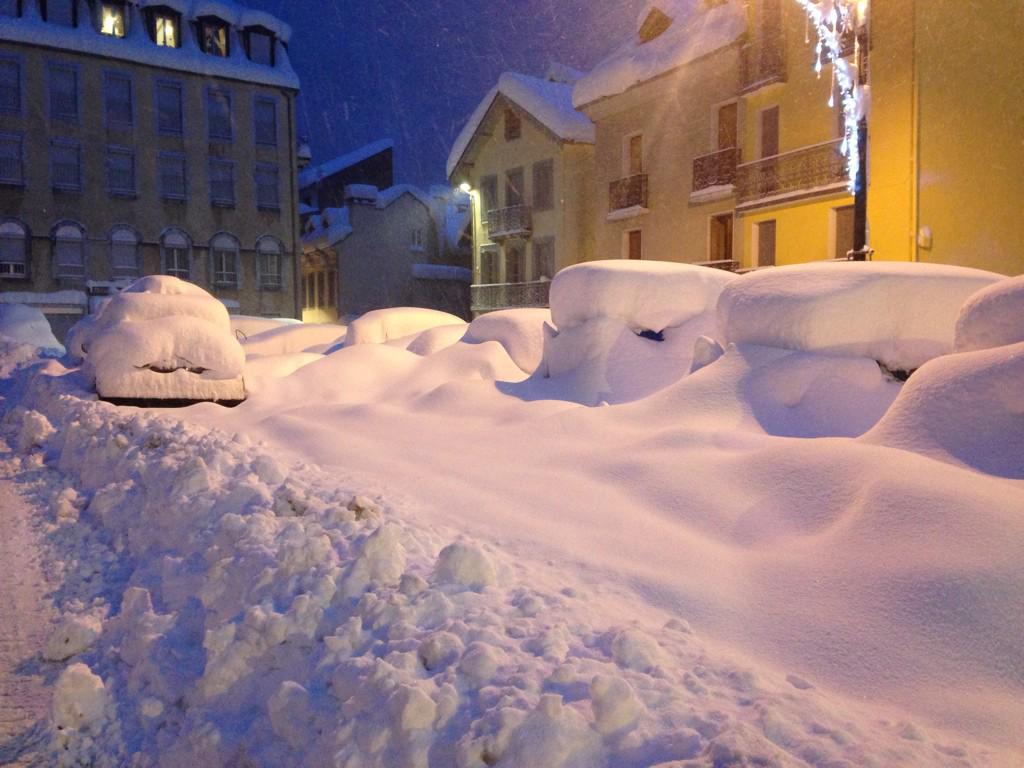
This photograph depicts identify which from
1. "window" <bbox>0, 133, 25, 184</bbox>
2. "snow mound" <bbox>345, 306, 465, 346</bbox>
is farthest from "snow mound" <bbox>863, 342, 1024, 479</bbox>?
"window" <bbox>0, 133, 25, 184</bbox>

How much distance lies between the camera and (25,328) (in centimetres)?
1861

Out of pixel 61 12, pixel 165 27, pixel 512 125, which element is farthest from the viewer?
pixel 165 27

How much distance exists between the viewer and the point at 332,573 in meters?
3.38

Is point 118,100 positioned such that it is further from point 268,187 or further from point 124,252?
point 268,187

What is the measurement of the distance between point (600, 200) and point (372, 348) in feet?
47.5

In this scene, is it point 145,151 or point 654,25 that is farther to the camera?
point 145,151

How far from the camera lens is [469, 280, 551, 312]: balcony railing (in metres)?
26.1

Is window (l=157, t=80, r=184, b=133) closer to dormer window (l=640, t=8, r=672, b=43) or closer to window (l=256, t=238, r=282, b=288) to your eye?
window (l=256, t=238, r=282, b=288)

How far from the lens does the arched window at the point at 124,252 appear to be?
28.7m

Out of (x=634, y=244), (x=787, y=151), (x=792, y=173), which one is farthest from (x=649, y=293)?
(x=634, y=244)

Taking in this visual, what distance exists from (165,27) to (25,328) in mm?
16147

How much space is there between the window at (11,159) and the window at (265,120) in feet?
26.0

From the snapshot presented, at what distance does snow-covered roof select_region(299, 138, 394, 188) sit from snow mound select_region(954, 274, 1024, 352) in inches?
1499

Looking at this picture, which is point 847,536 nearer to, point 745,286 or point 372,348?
point 745,286
